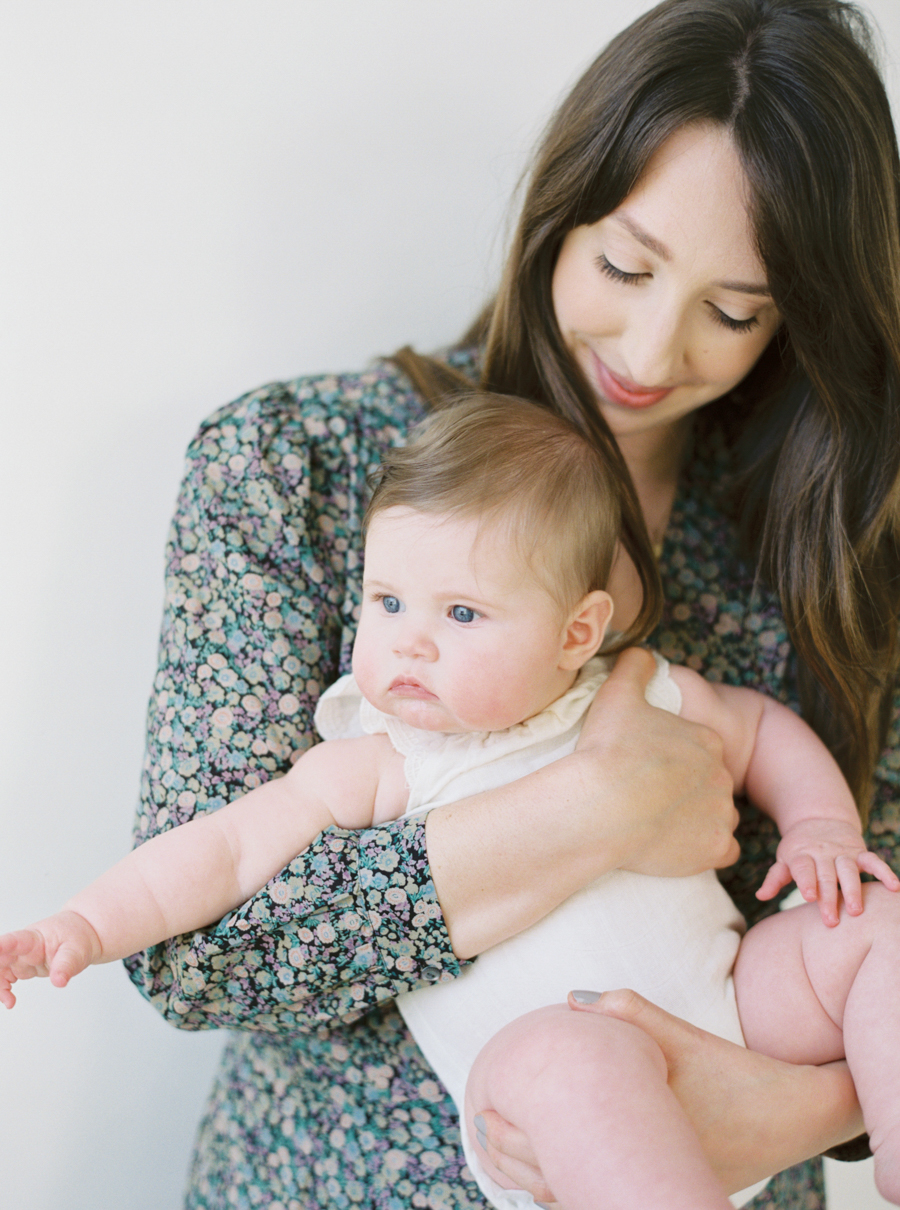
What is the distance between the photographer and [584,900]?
50.3 inches

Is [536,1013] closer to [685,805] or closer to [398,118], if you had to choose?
[685,805]

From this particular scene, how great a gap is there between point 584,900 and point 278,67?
1418 mm

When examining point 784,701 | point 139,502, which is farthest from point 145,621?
point 784,701

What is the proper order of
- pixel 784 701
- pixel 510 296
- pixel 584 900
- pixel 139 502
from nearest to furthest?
pixel 584 900 < pixel 510 296 < pixel 784 701 < pixel 139 502

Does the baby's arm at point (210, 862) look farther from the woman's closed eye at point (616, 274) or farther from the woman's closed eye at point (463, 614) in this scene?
the woman's closed eye at point (616, 274)

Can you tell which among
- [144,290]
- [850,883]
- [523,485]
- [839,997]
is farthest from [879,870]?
[144,290]

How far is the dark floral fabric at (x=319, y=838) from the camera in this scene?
4.15 feet

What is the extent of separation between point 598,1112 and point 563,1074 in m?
0.05

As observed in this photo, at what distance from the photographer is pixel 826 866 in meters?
1.30

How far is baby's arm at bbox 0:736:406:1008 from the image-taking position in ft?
3.75

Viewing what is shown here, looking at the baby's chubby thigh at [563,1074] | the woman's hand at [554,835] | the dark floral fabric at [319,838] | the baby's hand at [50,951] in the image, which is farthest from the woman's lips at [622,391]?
the baby's hand at [50,951]

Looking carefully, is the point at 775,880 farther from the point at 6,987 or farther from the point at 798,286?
the point at 6,987

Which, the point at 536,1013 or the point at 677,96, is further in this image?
the point at 677,96

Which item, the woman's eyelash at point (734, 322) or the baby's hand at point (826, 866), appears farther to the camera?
the woman's eyelash at point (734, 322)
